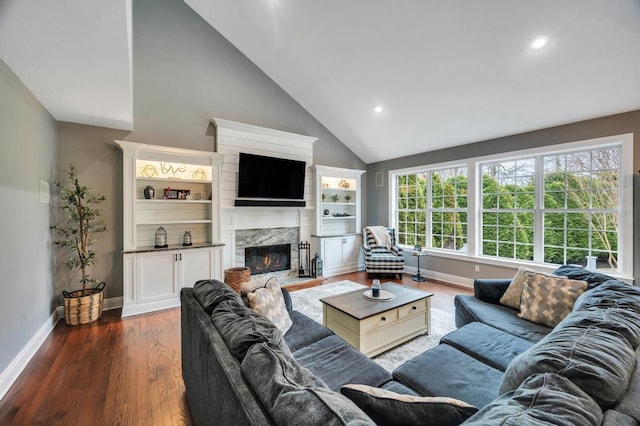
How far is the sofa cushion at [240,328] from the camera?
46.1 inches

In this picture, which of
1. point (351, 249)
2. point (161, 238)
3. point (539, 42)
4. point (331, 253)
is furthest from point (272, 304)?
point (351, 249)

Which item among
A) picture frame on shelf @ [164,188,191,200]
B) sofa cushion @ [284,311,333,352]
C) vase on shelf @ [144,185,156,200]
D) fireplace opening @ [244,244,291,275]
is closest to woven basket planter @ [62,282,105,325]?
vase on shelf @ [144,185,156,200]

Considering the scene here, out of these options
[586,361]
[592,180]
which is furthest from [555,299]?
[592,180]

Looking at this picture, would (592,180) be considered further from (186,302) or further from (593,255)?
(186,302)

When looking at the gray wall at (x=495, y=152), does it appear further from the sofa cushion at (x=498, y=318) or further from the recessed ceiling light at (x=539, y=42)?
the sofa cushion at (x=498, y=318)

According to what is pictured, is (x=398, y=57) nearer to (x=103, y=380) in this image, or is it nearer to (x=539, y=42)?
(x=539, y=42)

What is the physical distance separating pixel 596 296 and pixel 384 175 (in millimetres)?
4779

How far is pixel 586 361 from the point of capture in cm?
99

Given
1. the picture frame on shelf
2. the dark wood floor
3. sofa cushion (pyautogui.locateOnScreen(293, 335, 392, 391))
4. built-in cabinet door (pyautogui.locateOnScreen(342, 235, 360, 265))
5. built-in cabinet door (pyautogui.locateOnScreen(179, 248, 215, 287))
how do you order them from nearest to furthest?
1. sofa cushion (pyautogui.locateOnScreen(293, 335, 392, 391))
2. the dark wood floor
3. built-in cabinet door (pyautogui.locateOnScreen(179, 248, 215, 287))
4. the picture frame on shelf
5. built-in cabinet door (pyautogui.locateOnScreen(342, 235, 360, 265))

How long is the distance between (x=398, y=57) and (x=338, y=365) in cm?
371

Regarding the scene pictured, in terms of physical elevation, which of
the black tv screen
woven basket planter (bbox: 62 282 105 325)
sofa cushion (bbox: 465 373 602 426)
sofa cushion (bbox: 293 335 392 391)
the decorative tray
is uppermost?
the black tv screen

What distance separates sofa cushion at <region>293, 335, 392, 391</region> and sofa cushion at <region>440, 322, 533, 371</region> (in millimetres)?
656

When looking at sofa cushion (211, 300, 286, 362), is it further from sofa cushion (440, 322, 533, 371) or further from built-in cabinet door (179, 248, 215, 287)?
built-in cabinet door (179, 248, 215, 287)

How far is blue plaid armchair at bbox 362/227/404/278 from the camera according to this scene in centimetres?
523
